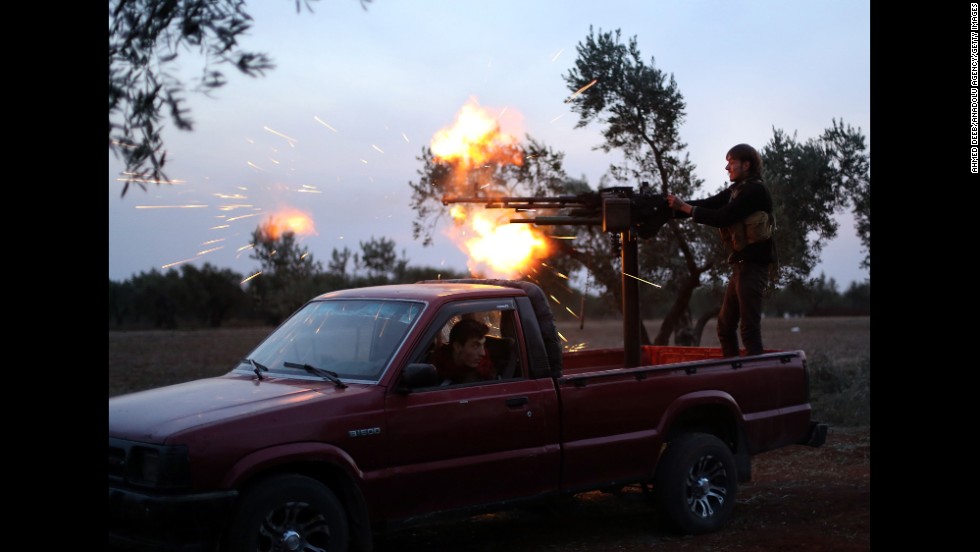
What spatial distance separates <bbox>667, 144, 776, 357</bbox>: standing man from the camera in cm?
845

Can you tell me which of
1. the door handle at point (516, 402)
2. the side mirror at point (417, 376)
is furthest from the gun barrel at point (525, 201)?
the side mirror at point (417, 376)

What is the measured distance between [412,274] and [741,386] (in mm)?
16381

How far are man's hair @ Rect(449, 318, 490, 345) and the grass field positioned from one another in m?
4.05

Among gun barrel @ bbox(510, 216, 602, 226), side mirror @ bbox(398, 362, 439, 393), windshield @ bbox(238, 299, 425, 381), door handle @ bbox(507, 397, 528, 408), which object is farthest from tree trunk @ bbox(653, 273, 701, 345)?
side mirror @ bbox(398, 362, 439, 393)

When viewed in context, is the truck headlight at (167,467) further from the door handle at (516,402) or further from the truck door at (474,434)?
the door handle at (516,402)

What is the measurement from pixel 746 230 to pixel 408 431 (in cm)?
383

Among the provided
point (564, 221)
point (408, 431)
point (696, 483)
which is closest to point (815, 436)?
point (696, 483)

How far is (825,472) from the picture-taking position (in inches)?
417

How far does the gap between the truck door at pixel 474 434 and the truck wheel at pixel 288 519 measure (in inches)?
17.3

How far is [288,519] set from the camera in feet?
18.2

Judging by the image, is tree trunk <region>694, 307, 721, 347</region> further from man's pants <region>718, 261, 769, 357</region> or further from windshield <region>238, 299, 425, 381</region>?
windshield <region>238, 299, 425, 381</region>
